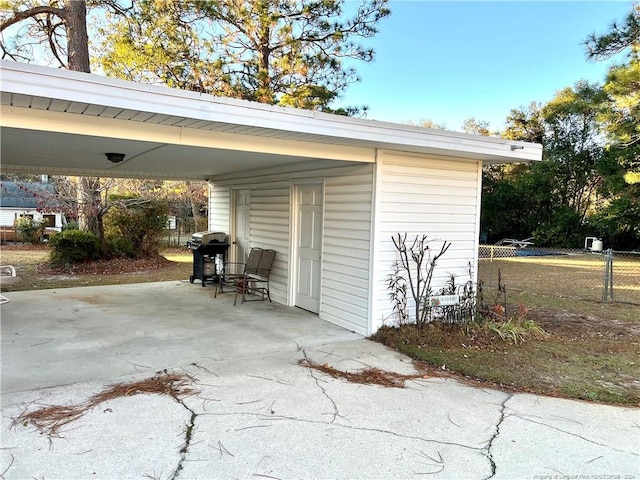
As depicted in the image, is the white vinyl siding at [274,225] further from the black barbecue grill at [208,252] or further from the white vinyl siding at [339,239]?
the black barbecue grill at [208,252]

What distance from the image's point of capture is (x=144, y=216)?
12.1 metres

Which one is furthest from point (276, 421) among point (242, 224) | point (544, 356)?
point (242, 224)

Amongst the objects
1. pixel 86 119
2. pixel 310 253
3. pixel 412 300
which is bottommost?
pixel 412 300

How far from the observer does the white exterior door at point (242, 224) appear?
8227 mm

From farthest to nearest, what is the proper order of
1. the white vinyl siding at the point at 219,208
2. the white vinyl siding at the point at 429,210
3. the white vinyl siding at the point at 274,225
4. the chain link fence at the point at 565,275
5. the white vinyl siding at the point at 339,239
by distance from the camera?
the white vinyl siding at the point at 219,208, the chain link fence at the point at 565,275, the white vinyl siding at the point at 274,225, the white vinyl siding at the point at 339,239, the white vinyl siding at the point at 429,210

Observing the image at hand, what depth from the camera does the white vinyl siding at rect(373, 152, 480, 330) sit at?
203 inches

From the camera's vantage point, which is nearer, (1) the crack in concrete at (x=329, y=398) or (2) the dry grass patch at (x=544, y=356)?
(1) the crack in concrete at (x=329, y=398)

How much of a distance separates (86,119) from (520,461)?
12.7 ft

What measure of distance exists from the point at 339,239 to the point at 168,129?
260 cm

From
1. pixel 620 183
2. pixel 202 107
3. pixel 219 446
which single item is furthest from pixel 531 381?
pixel 620 183

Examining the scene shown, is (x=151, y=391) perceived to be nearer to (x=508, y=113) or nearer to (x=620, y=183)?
(x=620, y=183)

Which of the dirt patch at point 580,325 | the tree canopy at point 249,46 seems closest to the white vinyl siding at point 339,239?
the dirt patch at point 580,325

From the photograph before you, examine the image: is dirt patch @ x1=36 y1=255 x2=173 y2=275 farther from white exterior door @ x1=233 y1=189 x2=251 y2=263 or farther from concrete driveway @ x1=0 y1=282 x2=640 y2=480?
concrete driveway @ x1=0 y1=282 x2=640 y2=480

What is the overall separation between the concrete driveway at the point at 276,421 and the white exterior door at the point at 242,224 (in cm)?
356
